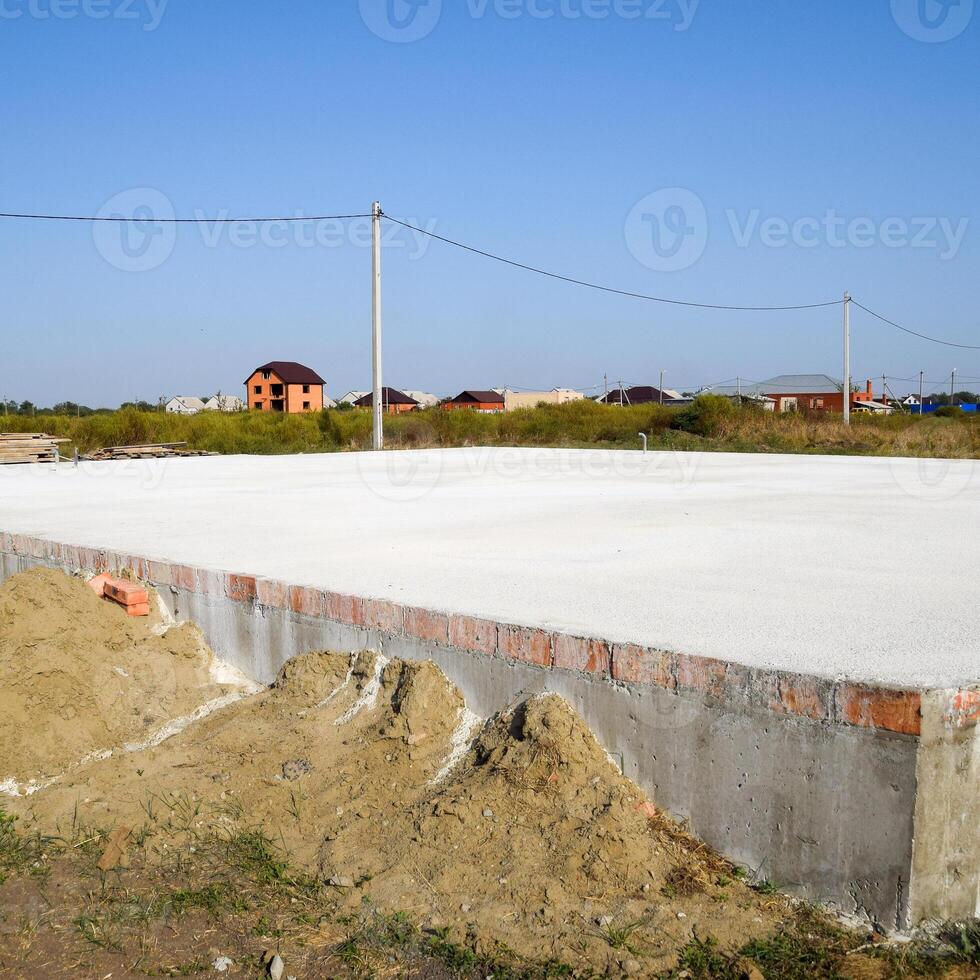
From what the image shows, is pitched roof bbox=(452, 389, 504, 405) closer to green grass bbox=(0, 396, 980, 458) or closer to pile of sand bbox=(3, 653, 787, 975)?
green grass bbox=(0, 396, 980, 458)

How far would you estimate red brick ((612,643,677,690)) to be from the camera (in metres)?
2.99

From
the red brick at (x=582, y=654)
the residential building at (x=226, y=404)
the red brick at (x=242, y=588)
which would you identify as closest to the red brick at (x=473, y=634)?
the red brick at (x=582, y=654)

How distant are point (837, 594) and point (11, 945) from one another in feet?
10.9

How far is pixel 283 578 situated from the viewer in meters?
4.45

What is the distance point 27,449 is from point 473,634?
51.6ft

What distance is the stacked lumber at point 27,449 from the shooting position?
16500mm

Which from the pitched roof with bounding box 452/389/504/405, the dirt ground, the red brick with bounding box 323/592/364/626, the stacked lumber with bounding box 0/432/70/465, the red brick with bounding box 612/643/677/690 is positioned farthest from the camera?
the pitched roof with bounding box 452/389/504/405

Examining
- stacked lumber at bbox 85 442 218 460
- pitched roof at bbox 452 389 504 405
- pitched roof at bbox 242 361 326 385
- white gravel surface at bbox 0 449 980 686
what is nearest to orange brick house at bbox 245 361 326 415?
pitched roof at bbox 242 361 326 385

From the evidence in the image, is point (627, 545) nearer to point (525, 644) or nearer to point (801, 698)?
point (525, 644)

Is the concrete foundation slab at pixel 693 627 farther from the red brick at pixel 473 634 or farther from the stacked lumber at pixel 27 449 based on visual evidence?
the stacked lumber at pixel 27 449

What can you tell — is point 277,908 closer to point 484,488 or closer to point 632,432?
point 484,488

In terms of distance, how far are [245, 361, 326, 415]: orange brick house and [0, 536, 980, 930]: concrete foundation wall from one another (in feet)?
195

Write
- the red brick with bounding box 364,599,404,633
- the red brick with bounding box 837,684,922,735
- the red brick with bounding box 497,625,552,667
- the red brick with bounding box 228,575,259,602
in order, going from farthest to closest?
the red brick with bounding box 228,575,259,602
the red brick with bounding box 364,599,404,633
the red brick with bounding box 497,625,552,667
the red brick with bounding box 837,684,922,735

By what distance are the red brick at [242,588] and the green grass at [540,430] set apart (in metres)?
16.6
